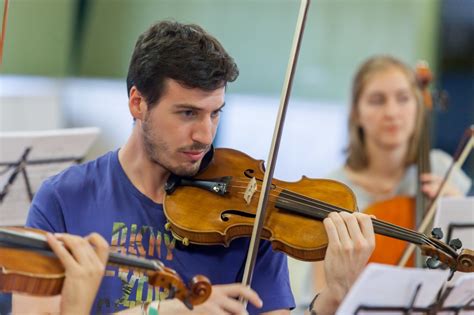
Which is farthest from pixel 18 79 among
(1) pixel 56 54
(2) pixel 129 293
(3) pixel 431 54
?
(2) pixel 129 293

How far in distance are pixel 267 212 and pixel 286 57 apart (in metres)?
3.02

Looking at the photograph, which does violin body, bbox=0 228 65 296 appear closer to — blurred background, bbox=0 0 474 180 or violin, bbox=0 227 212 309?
violin, bbox=0 227 212 309

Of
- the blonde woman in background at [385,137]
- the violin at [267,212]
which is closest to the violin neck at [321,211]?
the violin at [267,212]

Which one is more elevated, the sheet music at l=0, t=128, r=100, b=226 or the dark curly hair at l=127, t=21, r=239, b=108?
the dark curly hair at l=127, t=21, r=239, b=108

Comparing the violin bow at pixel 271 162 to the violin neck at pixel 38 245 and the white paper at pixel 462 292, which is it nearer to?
the violin neck at pixel 38 245

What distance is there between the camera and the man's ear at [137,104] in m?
1.88

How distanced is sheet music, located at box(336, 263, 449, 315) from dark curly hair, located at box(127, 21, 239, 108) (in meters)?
0.58

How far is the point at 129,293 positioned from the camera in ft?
6.08

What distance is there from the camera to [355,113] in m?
3.18

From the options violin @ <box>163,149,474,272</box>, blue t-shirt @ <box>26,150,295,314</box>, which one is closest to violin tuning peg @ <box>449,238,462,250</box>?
violin @ <box>163,149,474,272</box>

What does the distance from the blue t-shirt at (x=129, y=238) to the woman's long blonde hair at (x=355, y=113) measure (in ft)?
4.18

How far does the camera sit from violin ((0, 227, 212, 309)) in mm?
1489

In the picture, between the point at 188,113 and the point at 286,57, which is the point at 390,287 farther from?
the point at 286,57

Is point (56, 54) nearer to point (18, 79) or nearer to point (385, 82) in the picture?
point (18, 79)
